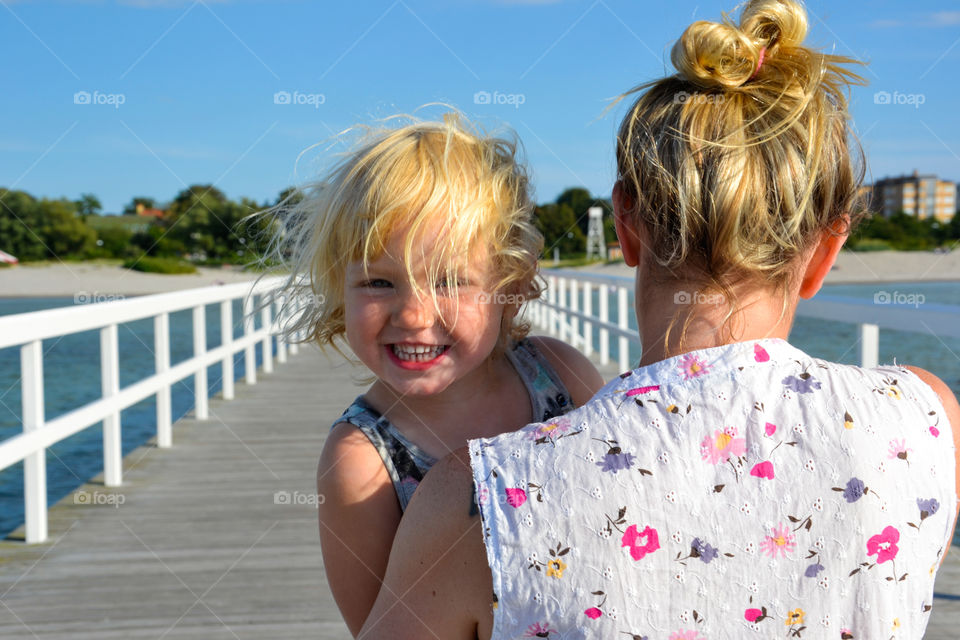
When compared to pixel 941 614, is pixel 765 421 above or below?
above

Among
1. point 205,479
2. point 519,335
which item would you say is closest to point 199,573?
point 205,479

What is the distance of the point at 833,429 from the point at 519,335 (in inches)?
36.3

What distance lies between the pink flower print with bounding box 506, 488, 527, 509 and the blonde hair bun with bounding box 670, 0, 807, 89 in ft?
1.55

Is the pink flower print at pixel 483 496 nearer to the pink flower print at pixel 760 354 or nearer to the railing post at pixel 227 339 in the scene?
the pink flower print at pixel 760 354

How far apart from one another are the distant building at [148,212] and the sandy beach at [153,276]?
6835 mm

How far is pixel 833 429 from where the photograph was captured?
0.80 m

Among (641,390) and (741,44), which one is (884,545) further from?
(741,44)

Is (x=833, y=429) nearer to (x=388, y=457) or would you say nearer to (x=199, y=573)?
(x=388, y=457)

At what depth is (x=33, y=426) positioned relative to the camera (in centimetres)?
333

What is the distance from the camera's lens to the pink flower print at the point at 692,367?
85 cm

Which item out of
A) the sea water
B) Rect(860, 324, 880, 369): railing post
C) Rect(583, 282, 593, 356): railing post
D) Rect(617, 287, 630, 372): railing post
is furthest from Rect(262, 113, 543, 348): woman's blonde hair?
Rect(583, 282, 593, 356): railing post

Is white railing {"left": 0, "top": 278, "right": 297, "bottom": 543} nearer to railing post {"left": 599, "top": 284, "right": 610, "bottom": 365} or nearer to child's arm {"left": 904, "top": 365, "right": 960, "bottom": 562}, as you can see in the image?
child's arm {"left": 904, "top": 365, "right": 960, "bottom": 562}

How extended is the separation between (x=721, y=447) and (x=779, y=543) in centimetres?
10

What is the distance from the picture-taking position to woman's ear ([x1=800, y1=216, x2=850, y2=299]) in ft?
3.13
